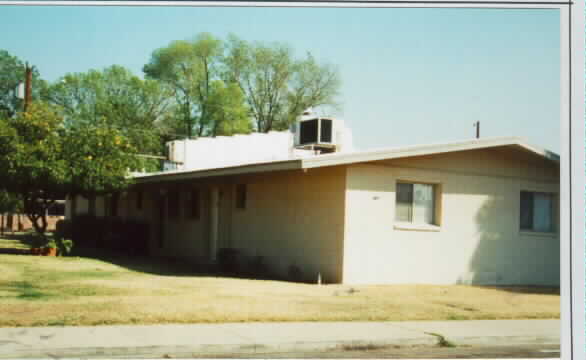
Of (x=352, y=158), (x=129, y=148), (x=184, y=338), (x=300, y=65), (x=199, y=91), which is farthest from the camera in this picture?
(x=199, y=91)

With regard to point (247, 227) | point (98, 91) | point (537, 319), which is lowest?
point (537, 319)

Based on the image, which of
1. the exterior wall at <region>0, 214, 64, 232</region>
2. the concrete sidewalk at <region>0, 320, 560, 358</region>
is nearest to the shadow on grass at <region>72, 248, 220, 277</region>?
the concrete sidewalk at <region>0, 320, 560, 358</region>

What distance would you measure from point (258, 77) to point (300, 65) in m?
3.14

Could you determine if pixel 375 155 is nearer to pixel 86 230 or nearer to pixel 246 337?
pixel 246 337

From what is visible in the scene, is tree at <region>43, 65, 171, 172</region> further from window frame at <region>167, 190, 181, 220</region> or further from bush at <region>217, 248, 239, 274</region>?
bush at <region>217, 248, 239, 274</region>

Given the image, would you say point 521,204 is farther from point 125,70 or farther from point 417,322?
point 125,70

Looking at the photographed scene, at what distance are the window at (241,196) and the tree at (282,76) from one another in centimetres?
2504

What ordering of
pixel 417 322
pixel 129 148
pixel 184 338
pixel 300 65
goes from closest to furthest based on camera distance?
pixel 184 338
pixel 417 322
pixel 129 148
pixel 300 65

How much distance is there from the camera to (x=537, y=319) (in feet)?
38.8

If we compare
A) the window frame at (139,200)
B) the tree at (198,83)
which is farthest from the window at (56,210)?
the window frame at (139,200)

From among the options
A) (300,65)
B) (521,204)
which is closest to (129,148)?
(521,204)

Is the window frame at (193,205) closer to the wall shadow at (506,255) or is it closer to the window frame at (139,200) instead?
the window frame at (139,200)

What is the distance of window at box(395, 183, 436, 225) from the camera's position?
16.6 m

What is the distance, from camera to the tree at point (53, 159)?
18359 mm
